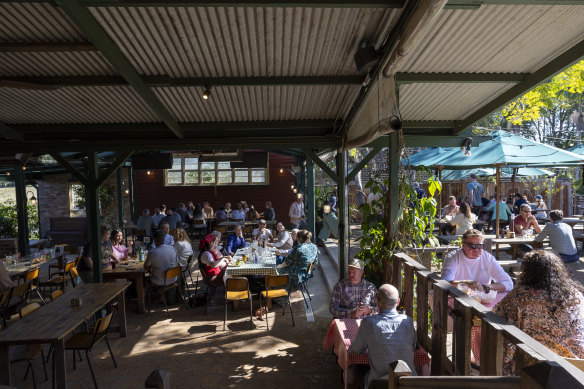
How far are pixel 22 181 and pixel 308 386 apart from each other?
1007cm

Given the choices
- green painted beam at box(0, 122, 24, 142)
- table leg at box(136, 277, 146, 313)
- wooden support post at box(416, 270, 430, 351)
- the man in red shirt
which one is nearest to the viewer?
wooden support post at box(416, 270, 430, 351)

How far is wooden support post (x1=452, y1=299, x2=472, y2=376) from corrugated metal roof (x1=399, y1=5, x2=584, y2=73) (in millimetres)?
2033

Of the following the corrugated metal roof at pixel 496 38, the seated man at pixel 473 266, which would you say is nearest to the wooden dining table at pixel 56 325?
the seated man at pixel 473 266

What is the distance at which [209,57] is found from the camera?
361 cm

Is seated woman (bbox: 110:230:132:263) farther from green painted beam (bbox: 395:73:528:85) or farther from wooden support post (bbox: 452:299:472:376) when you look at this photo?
wooden support post (bbox: 452:299:472:376)

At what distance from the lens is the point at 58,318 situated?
409cm

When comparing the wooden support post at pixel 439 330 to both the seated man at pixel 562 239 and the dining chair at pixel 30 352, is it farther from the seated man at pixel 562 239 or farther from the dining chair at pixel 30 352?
the seated man at pixel 562 239

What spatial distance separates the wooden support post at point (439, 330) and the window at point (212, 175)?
13.7 m

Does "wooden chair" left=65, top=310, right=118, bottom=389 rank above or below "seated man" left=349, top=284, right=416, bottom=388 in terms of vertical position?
below

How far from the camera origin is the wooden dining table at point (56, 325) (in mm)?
3564

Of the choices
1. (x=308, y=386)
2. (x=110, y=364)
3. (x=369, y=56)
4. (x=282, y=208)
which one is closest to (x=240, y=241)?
(x=110, y=364)

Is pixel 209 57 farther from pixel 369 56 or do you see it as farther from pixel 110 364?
pixel 110 364

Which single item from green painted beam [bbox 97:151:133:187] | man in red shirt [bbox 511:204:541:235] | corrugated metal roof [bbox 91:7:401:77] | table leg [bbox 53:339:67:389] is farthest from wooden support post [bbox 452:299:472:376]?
man in red shirt [bbox 511:204:541:235]

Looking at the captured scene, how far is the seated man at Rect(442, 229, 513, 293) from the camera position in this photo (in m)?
3.92
